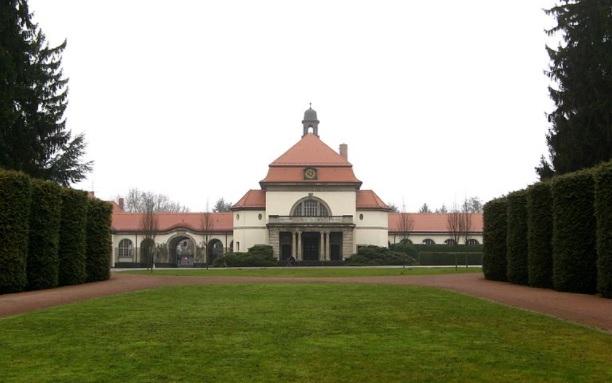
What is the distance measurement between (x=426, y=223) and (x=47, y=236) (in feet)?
192

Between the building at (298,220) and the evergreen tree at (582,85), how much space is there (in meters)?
32.5

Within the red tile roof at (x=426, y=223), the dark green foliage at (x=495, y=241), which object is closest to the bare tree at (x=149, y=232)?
the red tile roof at (x=426, y=223)

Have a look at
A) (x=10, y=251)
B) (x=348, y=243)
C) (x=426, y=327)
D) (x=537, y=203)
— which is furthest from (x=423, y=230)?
(x=426, y=327)

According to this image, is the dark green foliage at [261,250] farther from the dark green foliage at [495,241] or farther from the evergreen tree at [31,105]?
the dark green foliage at [495,241]

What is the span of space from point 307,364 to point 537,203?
1946 cm

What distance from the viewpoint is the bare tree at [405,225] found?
7462cm

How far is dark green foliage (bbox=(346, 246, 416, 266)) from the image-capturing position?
197 ft

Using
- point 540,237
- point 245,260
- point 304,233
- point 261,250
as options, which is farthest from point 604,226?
point 304,233

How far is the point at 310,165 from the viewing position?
66000mm

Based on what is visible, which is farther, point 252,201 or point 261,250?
point 252,201

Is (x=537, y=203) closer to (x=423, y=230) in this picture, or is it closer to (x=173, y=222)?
(x=423, y=230)

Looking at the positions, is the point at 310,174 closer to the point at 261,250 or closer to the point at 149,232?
the point at 261,250

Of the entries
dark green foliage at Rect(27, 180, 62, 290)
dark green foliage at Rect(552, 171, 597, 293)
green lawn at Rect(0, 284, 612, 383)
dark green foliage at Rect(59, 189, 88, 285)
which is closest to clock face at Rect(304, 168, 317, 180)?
dark green foliage at Rect(59, 189, 88, 285)

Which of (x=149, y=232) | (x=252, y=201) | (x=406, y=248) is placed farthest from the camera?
(x=406, y=248)
